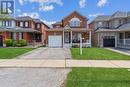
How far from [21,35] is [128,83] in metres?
42.8

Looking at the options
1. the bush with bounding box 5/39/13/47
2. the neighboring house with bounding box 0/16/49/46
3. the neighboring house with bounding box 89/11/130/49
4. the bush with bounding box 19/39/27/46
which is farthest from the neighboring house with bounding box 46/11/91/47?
the bush with bounding box 5/39/13/47

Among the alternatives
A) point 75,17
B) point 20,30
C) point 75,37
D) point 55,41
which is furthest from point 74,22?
point 20,30

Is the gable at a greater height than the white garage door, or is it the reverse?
the gable

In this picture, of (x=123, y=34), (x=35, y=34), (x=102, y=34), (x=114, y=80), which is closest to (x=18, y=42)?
(x=35, y=34)

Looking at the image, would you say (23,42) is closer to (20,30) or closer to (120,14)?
(20,30)

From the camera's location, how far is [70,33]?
4706cm

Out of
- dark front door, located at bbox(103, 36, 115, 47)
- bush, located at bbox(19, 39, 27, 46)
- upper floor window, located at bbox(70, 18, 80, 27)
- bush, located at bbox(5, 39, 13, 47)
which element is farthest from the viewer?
upper floor window, located at bbox(70, 18, 80, 27)

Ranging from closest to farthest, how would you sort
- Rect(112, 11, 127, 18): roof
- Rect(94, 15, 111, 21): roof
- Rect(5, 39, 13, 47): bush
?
1. Rect(5, 39, 13, 47): bush
2. Rect(112, 11, 127, 18): roof
3. Rect(94, 15, 111, 21): roof

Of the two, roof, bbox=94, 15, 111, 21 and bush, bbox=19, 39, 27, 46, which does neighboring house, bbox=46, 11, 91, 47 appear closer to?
bush, bbox=19, 39, 27, 46

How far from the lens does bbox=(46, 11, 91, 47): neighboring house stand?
151 ft

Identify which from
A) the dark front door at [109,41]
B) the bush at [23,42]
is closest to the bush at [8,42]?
the bush at [23,42]

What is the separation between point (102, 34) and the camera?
1817 inches

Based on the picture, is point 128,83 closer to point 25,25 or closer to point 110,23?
point 110,23

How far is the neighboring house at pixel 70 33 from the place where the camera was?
4594 centimetres
